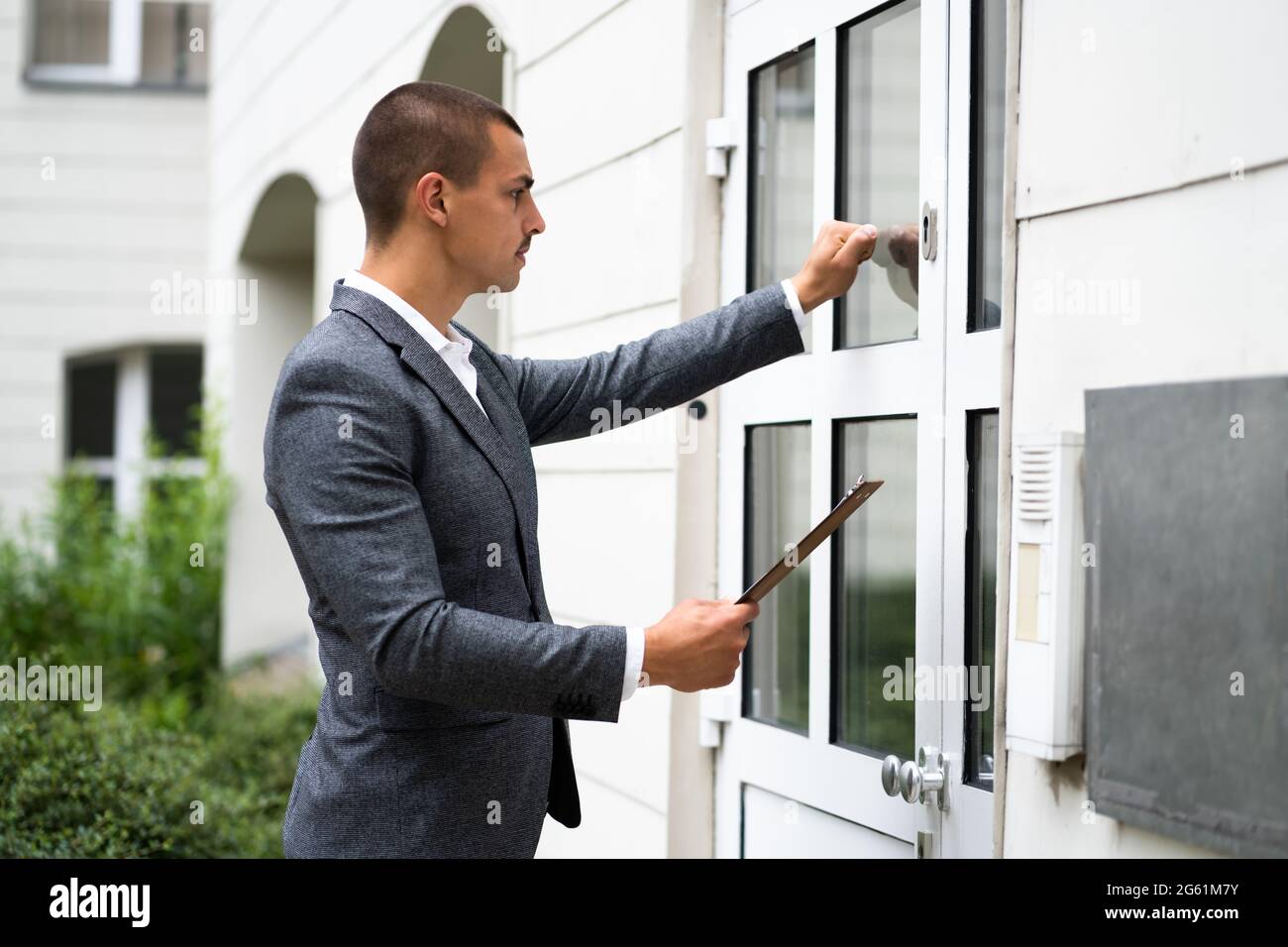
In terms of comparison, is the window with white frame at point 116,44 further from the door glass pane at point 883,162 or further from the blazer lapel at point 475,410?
the blazer lapel at point 475,410

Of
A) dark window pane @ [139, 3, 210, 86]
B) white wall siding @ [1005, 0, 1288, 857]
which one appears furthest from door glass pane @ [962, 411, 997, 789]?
dark window pane @ [139, 3, 210, 86]

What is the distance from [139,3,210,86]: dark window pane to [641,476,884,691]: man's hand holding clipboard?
10.2 metres

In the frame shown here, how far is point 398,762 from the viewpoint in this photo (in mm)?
1809

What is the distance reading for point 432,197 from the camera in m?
1.88

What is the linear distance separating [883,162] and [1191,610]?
3.67ft

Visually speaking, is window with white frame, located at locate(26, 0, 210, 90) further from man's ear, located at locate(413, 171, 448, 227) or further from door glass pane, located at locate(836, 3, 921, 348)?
man's ear, located at locate(413, 171, 448, 227)

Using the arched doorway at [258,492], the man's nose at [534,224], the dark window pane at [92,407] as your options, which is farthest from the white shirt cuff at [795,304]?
the dark window pane at [92,407]

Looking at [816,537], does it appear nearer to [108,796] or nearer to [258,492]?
[108,796]

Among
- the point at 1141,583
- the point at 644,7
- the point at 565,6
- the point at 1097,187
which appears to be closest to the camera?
the point at 1141,583

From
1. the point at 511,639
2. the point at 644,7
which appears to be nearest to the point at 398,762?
the point at 511,639

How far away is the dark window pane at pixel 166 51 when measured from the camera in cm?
1070

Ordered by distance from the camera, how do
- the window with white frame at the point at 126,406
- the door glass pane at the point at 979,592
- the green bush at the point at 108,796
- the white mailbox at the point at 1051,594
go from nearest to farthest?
the white mailbox at the point at 1051,594 < the door glass pane at the point at 979,592 < the green bush at the point at 108,796 < the window with white frame at the point at 126,406

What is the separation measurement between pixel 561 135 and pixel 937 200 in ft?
4.85
